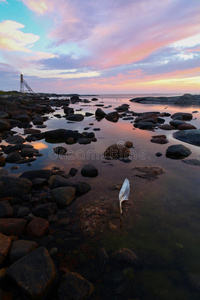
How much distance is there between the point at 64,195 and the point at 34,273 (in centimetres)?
197

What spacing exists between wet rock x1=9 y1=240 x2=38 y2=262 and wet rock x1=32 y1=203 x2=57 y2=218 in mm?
829

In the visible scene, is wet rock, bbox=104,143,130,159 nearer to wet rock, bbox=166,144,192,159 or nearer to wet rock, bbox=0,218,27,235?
wet rock, bbox=166,144,192,159

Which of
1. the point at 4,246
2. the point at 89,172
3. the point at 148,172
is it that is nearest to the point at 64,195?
the point at 89,172

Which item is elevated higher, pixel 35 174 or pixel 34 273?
pixel 35 174

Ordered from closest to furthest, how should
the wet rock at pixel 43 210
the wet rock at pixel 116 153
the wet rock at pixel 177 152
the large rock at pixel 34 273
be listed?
the large rock at pixel 34 273
the wet rock at pixel 43 210
the wet rock at pixel 116 153
the wet rock at pixel 177 152

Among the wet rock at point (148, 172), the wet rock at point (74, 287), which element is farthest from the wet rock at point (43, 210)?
the wet rock at point (148, 172)

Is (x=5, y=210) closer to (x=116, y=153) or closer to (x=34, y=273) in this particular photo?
(x=34, y=273)

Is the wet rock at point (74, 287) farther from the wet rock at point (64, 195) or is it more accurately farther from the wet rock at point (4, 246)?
the wet rock at point (64, 195)

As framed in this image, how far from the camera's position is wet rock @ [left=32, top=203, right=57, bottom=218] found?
3.61 metres

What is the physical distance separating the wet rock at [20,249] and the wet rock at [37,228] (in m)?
0.32

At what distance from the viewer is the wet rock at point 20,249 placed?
251 cm

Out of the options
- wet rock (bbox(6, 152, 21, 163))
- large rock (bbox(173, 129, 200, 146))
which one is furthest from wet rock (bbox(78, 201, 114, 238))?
large rock (bbox(173, 129, 200, 146))

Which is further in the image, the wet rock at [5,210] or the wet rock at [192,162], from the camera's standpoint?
the wet rock at [192,162]

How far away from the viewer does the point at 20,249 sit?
2.60 metres
